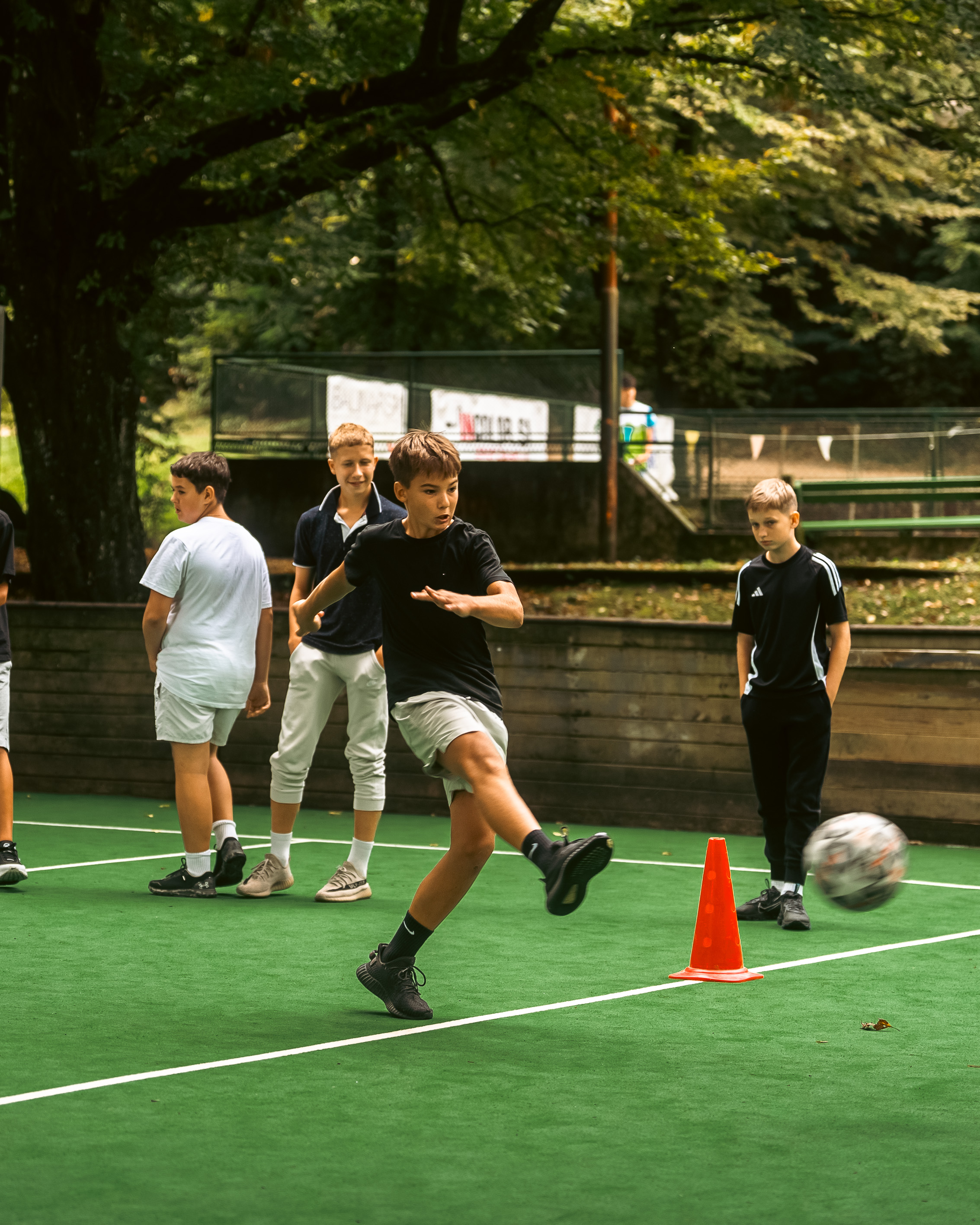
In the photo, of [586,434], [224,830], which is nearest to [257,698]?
[224,830]

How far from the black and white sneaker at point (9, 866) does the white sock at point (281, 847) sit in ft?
4.15

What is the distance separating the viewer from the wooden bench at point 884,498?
64.6 ft

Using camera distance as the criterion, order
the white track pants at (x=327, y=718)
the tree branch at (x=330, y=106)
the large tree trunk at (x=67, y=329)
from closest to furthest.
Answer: the white track pants at (x=327, y=718)
the tree branch at (x=330, y=106)
the large tree trunk at (x=67, y=329)

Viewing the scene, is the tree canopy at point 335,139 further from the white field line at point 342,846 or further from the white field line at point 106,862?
the white field line at point 106,862

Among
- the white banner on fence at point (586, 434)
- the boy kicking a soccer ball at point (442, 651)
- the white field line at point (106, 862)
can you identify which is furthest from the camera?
the white banner on fence at point (586, 434)

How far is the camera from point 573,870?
15.4ft

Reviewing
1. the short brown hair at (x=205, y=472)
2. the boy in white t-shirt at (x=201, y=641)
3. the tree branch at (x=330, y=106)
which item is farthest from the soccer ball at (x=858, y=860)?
the tree branch at (x=330, y=106)

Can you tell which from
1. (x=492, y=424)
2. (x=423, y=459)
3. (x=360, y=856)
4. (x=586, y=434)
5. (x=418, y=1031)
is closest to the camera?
(x=423, y=459)

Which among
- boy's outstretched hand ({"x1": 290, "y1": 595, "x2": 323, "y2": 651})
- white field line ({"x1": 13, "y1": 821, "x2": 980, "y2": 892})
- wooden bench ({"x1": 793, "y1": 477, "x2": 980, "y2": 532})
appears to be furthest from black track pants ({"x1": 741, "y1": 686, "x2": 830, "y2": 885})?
wooden bench ({"x1": 793, "y1": 477, "x2": 980, "y2": 532})

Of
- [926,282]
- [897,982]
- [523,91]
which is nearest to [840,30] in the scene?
[523,91]

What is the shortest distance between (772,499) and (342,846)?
393 centimetres

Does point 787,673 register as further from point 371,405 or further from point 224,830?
point 371,405

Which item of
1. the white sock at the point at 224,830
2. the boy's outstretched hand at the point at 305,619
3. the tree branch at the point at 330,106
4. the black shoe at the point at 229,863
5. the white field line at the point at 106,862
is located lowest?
the white field line at the point at 106,862

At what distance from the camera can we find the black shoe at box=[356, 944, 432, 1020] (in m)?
5.78
